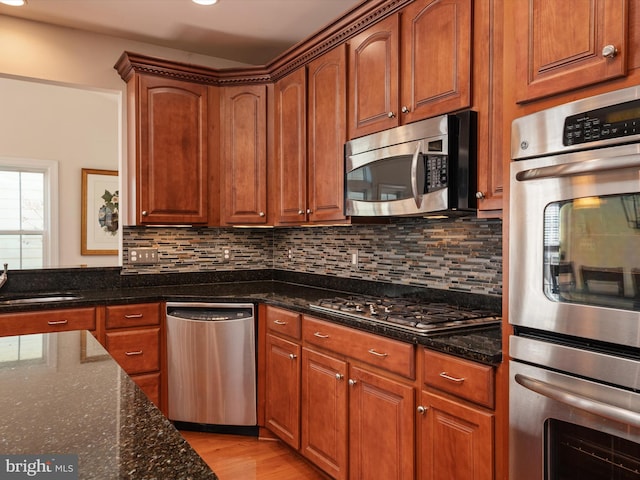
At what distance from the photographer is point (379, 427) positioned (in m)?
2.11

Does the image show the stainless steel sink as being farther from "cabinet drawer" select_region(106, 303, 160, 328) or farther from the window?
the window

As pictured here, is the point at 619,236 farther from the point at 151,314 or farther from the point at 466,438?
the point at 151,314

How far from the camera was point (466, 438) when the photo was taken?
5.61ft

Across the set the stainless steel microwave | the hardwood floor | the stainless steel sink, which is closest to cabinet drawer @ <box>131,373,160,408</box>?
the hardwood floor

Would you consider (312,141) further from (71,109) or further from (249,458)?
(71,109)

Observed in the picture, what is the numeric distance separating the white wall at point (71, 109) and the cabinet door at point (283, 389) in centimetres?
158

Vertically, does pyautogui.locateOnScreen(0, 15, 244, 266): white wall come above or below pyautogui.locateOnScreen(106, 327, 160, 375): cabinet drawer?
above

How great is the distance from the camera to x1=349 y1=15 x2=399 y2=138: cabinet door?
2467mm

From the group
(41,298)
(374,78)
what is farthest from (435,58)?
(41,298)

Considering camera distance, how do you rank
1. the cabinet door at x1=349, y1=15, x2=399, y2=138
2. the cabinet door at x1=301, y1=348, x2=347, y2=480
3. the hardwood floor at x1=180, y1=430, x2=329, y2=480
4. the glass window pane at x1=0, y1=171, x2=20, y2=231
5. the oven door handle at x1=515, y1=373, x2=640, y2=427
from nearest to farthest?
the oven door handle at x1=515, y1=373, x2=640, y2=427 < the cabinet door at x1=301, y1=348, x2=347, y2=480 < the cabinet door at x1=349, y1=15, x2=399, y2=138 < the hardwood floor at x1=180, y1=430, x2=329, y2=480 < the glass window pane at x1=0, y1=171, x2=20, y2=231

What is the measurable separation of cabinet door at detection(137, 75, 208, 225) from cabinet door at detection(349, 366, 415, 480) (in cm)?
185

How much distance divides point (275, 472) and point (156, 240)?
6.24 feet

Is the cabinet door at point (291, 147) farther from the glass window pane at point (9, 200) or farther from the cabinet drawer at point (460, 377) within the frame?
the glass window pane at point (9, 200)

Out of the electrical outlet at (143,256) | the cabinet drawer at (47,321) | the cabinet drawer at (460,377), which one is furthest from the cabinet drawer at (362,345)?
the electrical outlet at (143,256)
